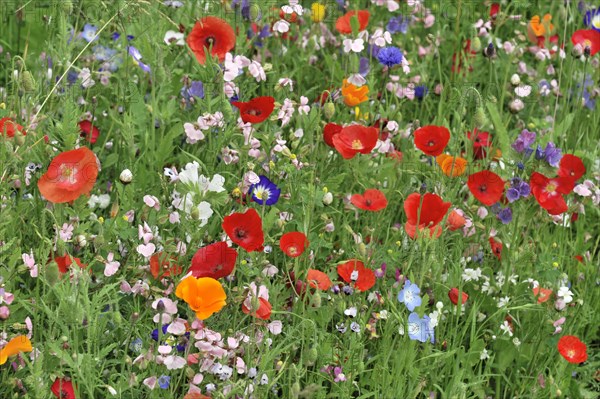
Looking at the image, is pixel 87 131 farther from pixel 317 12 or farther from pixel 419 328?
pixel 419 328

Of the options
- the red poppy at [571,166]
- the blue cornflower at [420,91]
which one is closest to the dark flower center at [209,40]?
the blue cornflower at [420,91]

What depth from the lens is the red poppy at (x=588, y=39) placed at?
3668mm

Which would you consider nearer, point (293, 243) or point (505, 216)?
point (293, 243)

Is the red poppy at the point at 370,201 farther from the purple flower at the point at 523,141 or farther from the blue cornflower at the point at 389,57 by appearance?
the blue cornflower at the point at 389,57

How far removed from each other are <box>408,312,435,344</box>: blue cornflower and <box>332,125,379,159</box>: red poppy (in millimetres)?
504

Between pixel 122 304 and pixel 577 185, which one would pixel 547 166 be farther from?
pixel 122 304

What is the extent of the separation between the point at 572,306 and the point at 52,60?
1807 mm

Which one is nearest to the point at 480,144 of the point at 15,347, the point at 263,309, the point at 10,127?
the point at 263,309

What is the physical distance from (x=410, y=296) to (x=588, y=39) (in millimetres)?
1620

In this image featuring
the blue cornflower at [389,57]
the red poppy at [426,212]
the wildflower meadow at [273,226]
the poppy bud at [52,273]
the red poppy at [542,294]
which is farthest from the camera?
the blue cornflower at [389,57]

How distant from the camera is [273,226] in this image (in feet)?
9.37

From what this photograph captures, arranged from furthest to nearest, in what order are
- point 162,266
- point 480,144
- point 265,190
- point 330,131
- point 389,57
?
point 480,144
point 389,57
point 330,131
point 265,190
point 162,266

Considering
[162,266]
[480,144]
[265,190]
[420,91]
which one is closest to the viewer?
[162,266]

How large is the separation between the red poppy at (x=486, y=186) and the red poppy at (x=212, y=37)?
0.87 meters
